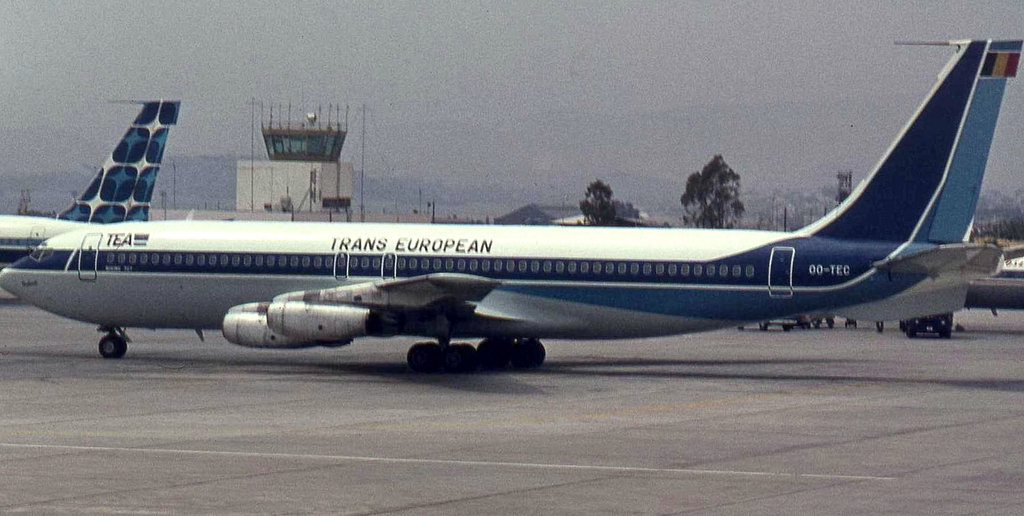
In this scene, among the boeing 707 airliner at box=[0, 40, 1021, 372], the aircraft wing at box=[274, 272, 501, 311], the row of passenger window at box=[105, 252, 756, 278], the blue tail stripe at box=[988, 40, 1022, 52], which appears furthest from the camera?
the row of passenger window at box=[105, 252, 756, 278]

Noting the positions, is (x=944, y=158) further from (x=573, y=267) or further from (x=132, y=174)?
(x=132, y=174)

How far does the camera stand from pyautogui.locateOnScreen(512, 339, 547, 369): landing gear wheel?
39844 millimetres

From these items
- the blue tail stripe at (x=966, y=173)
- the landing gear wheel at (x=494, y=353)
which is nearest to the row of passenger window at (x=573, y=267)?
the landing gear wheel at (x=494, y=353)

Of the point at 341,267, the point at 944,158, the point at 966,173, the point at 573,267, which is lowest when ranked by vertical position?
the point at 341,267

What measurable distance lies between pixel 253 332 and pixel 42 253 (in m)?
8.42

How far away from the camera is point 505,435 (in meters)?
25.4

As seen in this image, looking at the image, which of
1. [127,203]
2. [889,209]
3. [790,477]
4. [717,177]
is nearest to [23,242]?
[127,203]

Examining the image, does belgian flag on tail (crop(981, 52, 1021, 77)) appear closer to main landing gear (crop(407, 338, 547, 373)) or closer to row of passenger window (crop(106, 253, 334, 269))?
main landing gear (crop(407, 338, 547, 373))

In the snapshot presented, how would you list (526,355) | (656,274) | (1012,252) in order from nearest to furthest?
1. (1012,252)
2. (656,274)
3. (526,355)

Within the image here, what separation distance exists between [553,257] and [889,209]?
27.6ft

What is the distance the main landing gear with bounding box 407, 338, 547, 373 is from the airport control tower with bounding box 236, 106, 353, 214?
3675 inches

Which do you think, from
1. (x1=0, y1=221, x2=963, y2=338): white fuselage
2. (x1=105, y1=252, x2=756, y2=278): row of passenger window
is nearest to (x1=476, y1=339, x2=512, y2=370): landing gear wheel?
(x1=0, y1=221, x2=963, y2=338): white fuselage

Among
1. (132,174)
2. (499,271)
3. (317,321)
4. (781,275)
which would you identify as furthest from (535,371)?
(132,174)

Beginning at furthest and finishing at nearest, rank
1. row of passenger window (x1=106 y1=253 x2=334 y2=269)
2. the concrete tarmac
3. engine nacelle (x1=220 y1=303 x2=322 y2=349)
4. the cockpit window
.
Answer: the cockpit window < row of passenger window (x1=106 y1=253 x2=334 y2=269) < engine nacelle (x1=220 y1=303 x2=322 y2=349) < the concrete tarmac
